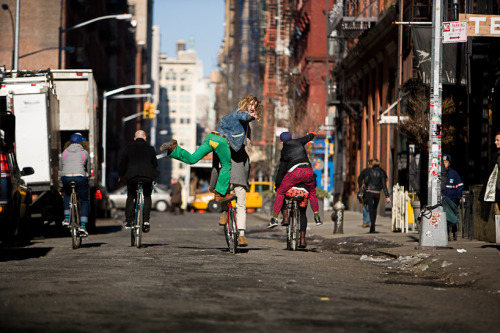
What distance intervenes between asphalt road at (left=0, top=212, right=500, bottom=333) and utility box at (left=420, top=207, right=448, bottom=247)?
7.95 feet

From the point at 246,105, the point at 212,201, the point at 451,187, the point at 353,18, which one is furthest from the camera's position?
the point at 212,201

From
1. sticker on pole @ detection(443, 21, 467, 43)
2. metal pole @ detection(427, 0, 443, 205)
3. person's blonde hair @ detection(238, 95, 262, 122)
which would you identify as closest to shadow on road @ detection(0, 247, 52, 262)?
person's blonde hair @ detection(238, 95, 262, 122)

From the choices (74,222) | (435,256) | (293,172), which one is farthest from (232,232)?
(74,222)

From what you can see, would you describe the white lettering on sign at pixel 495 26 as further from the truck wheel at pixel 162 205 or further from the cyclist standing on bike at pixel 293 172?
the truck wheel at pixel 162 205

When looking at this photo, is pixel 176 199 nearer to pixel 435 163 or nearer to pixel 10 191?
pixel 10 191

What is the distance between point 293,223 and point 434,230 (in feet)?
7.10

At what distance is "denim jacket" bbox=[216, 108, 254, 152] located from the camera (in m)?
13.6

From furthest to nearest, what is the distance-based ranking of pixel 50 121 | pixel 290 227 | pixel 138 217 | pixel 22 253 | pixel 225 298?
pixel 50 121 < pixel 290 227 < pixel 138 217 < pixel 22 253 < pixel 225 298

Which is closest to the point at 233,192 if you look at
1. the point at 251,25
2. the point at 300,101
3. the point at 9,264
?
the point at 9,264

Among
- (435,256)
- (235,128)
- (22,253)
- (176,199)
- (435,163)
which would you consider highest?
(235,128)

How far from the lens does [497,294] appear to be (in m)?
9.52

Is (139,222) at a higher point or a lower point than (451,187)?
lower

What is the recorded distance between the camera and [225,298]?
8.20 m

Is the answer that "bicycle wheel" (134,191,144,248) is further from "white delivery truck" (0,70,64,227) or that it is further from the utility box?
"white delivery truck" (0,70,64,227)
